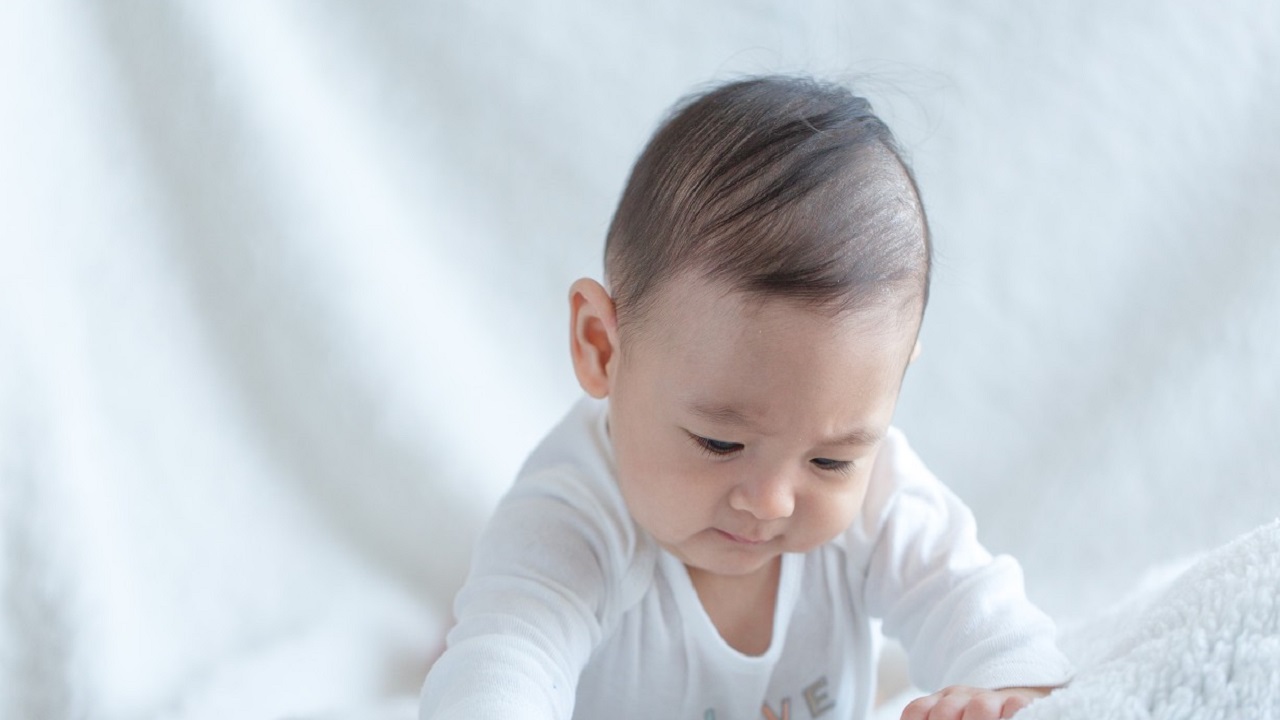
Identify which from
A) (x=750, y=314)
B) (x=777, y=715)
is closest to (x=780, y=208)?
(x=750, y=314)

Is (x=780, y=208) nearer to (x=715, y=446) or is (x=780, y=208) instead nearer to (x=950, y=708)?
(x=715, y=446)

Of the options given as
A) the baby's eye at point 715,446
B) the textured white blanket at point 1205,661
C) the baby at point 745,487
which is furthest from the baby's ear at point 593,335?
the textured white blanket at point 1205,661

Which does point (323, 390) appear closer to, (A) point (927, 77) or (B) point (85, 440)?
(B) point (85, 440)

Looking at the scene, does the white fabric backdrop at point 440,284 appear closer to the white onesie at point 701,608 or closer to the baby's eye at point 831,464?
the white onesie at point 701,608

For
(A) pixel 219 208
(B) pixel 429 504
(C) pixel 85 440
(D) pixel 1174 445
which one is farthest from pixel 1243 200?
(C) pixel 85 440

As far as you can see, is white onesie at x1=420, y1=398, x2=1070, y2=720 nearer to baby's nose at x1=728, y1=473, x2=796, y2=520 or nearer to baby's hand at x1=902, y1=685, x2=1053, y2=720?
baby's hand at x1=902, y1=685, x2=1053, y2=720

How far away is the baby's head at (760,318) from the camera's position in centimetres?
88

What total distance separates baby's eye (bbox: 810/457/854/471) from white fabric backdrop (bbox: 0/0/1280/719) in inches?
20.4

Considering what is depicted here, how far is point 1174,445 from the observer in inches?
56.2

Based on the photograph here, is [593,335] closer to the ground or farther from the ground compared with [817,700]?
farther from the ground

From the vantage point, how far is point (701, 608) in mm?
1078

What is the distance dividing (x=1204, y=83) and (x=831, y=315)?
2.62 feet

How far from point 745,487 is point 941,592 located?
225mm

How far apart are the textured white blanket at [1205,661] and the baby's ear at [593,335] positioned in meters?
0.37
